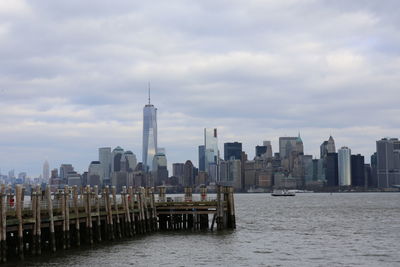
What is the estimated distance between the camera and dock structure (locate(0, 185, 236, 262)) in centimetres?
4191

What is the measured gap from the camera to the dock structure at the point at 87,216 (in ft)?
137

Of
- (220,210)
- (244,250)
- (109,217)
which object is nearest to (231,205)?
(220,210)

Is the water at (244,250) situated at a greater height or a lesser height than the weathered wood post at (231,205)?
lesser

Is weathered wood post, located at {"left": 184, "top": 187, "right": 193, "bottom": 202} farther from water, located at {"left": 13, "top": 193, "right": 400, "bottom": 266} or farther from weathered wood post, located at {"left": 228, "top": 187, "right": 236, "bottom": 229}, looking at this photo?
water, located at {"left": 13, "top": 193, "right": 400, "bottom": 266}

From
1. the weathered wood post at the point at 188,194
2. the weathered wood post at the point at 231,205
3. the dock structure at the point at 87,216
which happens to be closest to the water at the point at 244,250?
the weathered wood post at the point at 231,205

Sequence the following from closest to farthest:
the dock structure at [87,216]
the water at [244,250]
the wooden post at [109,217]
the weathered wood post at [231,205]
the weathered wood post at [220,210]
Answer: the dock structure at [87,216] < the water at [244,250] < the wooden post at [109,217] < the weathered wood post at [220,210] < the weathered wood post at [231,205]

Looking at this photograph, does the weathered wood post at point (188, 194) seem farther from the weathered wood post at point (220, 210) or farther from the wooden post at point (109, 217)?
the wooden post at point (109, 217)

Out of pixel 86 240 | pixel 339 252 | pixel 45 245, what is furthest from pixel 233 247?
pixel 45 245

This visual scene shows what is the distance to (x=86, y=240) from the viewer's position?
5153 centimetres

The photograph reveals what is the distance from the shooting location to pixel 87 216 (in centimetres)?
5009

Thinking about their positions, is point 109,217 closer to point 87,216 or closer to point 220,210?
point 87,216

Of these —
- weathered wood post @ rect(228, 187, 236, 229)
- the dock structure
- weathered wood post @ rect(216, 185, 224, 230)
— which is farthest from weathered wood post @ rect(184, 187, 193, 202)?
weathered wood post @ rect(216, 185, 224, 230)

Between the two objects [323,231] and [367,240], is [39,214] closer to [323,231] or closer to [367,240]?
[367,240]

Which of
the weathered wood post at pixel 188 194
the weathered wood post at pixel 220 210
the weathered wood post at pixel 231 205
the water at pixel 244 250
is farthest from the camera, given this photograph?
the weathered wood post at pixel 188 194
